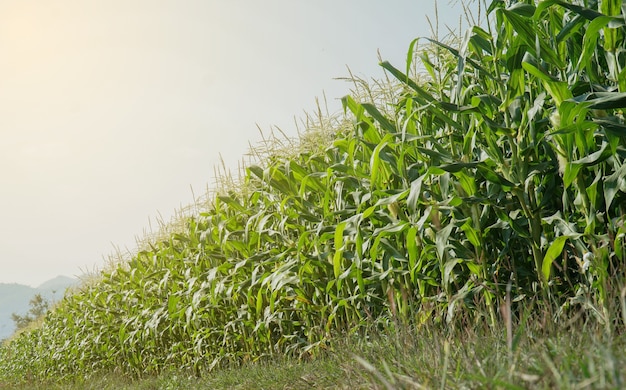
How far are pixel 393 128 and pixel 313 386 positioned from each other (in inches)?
61.4

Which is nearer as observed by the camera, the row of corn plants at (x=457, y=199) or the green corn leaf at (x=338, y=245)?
the row of corn plants at (x=457, y=199)

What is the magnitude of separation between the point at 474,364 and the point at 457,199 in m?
1.24

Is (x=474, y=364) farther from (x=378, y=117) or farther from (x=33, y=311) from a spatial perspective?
(x=33, y=311)

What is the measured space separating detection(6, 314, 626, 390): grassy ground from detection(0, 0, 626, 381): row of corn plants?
0.20m

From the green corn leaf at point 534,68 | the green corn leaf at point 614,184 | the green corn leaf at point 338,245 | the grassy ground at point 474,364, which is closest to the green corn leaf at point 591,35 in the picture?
the green corn leaf at point 534,68

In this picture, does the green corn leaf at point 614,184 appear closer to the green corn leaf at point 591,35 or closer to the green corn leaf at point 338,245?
the green corn leaf at point 591,35

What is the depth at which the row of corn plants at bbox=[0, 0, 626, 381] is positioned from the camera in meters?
2.54

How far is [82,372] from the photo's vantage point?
9.52 metres

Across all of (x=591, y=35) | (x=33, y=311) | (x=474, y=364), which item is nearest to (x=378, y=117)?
(x=591, y=35)

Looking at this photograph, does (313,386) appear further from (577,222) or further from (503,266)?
(577,222)

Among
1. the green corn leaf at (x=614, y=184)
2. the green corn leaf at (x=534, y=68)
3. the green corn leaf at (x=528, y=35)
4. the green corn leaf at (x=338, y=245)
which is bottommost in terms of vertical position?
the green corn leaf at (x=338, y=245)

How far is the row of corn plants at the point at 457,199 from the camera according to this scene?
254 centimetres

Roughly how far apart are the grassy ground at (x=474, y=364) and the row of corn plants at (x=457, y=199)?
201mm

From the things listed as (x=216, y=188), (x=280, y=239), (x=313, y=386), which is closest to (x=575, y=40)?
(x=313, y=386)
